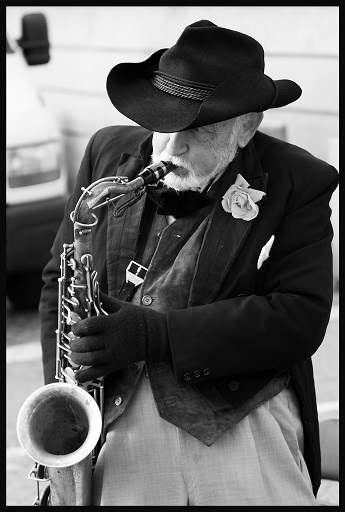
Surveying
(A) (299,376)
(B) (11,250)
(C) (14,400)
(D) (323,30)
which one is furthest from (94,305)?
(D) (323,30)

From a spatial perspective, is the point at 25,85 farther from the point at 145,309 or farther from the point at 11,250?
the point at 145,309

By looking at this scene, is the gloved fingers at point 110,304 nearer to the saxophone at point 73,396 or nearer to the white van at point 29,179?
the saxophone at point 73,396

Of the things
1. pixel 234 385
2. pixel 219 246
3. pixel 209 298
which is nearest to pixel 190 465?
pixel 234 385

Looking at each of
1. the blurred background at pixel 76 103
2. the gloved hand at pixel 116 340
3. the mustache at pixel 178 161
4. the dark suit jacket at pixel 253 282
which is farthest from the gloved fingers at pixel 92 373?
the blurred background at pixel 76 103

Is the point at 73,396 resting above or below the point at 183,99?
below

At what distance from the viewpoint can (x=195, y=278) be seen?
11.0ft

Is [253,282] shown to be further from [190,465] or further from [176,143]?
[190,465]

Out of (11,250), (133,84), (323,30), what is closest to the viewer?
(133,84)

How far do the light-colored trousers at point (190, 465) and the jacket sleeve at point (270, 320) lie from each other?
0.57 ft

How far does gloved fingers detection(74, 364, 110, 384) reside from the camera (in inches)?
125

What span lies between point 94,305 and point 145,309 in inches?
6.4

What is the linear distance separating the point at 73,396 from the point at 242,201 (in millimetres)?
792

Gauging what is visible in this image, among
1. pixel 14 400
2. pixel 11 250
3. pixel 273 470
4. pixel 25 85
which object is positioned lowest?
pixel 14 400

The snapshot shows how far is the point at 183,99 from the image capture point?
332 centimetres
